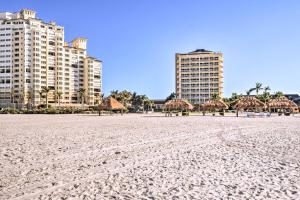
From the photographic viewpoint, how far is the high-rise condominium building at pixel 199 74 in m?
126

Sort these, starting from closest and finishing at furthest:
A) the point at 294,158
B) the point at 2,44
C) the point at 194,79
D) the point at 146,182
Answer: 1. the point at 146,182
2. the point at 294,158
3. the point at 2,44
4. the point at 194,79

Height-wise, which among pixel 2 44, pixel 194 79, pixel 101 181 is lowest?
pixel 101 181

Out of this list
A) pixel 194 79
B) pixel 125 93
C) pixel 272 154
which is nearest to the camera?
pixel 272 154

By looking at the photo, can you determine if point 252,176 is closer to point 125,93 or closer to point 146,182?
point 146,182

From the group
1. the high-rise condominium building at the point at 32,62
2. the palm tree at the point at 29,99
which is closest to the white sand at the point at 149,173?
the palm tree at the point at 29,99

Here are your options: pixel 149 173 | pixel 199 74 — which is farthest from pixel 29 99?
pixel 149 173

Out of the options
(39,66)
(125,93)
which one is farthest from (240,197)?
(39,66)

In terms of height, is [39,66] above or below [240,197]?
above

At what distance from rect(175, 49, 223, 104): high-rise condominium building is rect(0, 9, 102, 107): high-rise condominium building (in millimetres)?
40245

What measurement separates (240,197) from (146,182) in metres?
2.07

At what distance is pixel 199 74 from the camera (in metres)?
128

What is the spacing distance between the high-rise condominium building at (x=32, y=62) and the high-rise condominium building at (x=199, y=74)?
4025cm

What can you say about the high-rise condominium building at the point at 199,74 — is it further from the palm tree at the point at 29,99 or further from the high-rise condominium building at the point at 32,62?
the palm tree at the point at 29,99

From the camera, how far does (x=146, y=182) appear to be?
718 centimetres
